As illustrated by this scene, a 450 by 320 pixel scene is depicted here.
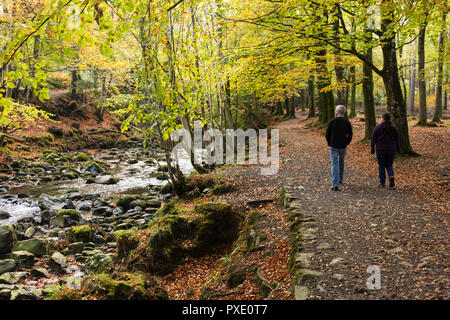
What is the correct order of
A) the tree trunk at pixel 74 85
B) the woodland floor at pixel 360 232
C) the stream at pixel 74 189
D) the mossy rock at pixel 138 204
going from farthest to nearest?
the tree trunk at pixel 74 85 < the mossy rock at pixel 138 204 < the stream at pixel 74 189 < the woodland floor at pixel 360 232

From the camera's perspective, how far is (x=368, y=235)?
5.17 metres

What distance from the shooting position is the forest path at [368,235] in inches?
146

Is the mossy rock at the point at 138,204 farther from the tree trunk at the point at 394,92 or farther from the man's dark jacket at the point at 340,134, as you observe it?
the tree trunk at the point at 394,92

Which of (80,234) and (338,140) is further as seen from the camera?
(80,234)

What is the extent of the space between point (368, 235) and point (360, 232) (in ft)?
0.52

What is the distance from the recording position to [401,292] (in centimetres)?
354

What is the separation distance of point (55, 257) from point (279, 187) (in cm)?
596

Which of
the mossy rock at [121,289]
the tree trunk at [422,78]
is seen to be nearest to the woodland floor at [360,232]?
the mossy rock at [121,289]

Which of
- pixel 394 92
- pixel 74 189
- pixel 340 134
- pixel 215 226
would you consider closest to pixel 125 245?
pixel 215 226

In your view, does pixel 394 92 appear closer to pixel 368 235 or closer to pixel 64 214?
pixel 368 235
